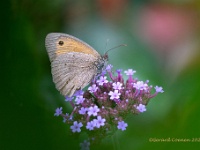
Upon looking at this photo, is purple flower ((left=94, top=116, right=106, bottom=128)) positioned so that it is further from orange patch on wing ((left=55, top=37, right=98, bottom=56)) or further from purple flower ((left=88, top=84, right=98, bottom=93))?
orange patch on wing ((left=55, top=37, right=98, bottom=56))

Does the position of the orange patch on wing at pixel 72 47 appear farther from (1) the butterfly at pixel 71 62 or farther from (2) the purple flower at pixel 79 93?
(2) the purple flower at pixel 79 93

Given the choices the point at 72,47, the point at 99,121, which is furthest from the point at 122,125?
the point at 72,47

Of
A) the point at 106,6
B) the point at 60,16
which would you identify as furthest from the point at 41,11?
the point at 106,6

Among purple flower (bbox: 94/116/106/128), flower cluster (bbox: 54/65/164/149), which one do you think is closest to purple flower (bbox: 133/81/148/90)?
flower cluster (bbox: 54/65/164/149)

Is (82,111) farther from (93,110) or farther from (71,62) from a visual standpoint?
(71,62)

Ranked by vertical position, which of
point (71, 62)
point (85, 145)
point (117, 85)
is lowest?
point (85, 145)

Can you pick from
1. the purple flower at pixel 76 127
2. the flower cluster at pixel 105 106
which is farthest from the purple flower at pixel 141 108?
the purple flower at pixel 76 127
